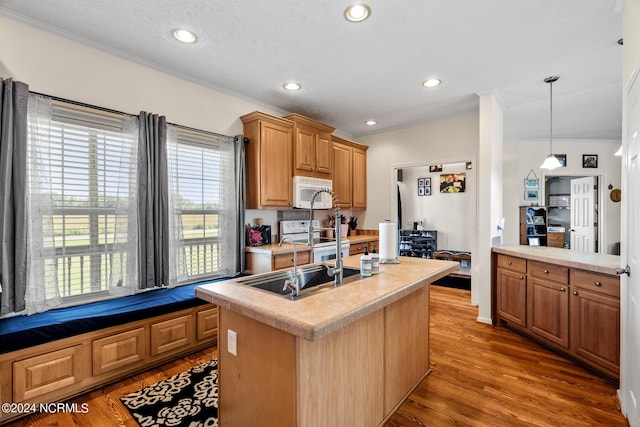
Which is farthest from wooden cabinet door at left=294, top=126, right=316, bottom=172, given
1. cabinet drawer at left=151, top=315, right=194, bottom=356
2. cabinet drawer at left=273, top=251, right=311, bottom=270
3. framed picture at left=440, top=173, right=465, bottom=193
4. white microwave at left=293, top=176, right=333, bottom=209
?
framed picture at left=440, top=173, right=465, bottom=193

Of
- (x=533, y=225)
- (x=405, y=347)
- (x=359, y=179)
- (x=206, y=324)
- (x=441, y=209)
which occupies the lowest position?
(x=206, y=324)

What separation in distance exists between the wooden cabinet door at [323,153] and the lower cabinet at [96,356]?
7.70 ft

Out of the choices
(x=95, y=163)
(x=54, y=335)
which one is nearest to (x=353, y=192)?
(x=95, y=163)

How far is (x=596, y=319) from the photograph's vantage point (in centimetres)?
226

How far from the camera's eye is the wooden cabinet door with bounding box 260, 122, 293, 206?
3469 millimetres

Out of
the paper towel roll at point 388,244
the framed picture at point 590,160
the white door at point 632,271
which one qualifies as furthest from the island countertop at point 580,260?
the framed picture at point 590,160

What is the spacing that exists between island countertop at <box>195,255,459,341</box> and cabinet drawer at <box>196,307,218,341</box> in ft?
4.06

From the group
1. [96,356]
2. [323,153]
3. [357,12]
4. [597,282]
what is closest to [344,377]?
[96,356]

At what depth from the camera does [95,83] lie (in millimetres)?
2441

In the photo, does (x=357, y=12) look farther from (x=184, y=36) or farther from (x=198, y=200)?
(x=198, y=200)

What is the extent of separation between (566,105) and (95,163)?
542cm

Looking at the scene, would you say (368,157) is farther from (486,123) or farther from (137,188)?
(137,188)

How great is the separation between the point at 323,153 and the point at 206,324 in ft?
8.69

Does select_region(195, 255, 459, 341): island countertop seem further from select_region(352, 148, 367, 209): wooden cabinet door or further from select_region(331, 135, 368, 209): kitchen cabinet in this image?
select_region(352, 148, 367, 209): wooden cabinet door
